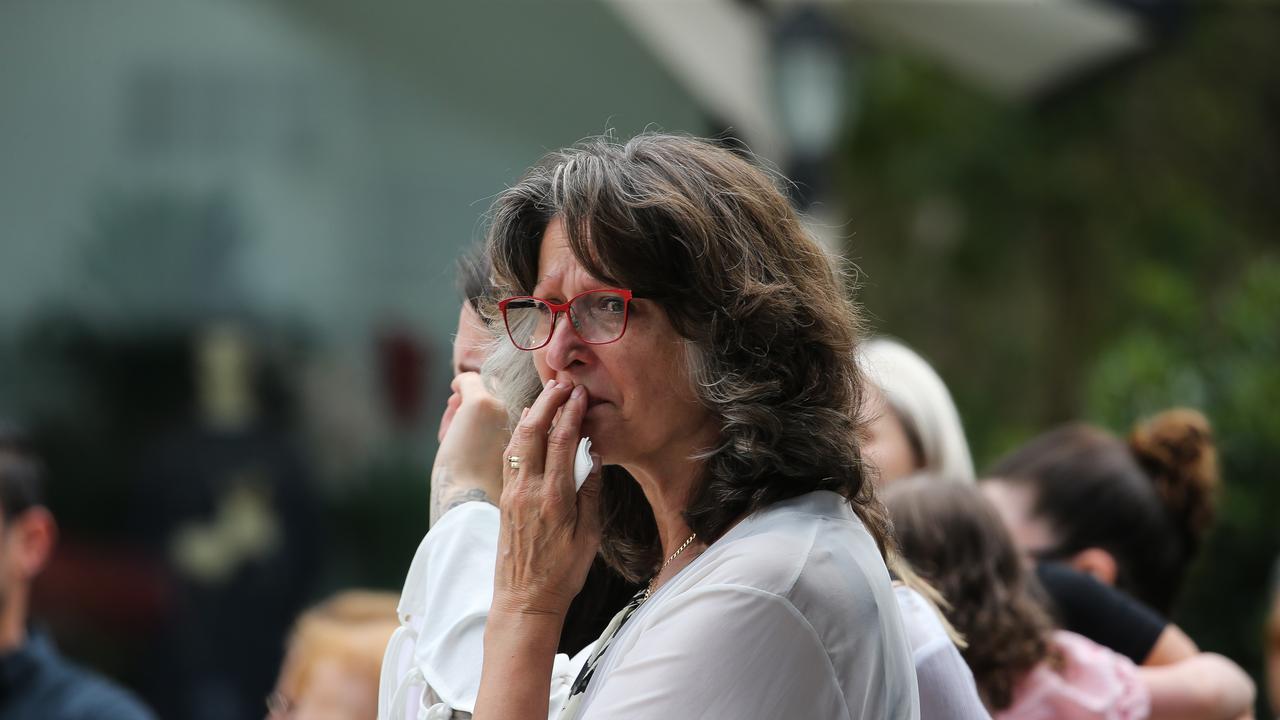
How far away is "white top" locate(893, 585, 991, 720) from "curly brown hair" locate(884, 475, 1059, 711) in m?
0.55

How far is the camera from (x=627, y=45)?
709 centimetres

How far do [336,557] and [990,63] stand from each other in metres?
4.98

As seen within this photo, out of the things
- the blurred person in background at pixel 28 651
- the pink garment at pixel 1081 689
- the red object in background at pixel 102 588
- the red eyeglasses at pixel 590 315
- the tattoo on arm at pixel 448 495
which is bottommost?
the red object in background at pixel 102 588

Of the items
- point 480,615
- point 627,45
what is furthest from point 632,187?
point 627,45

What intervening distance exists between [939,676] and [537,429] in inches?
31.0

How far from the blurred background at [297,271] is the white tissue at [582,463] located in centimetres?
441

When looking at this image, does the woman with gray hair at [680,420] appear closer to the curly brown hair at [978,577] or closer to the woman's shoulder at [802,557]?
the woman's shoulder at [802,557]

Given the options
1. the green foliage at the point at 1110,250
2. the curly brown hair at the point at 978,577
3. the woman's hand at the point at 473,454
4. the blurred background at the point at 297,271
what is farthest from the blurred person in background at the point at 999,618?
the green foliage at the point at 1110,250

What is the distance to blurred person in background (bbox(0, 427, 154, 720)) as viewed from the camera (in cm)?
377

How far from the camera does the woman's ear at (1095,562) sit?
3383 millimetres

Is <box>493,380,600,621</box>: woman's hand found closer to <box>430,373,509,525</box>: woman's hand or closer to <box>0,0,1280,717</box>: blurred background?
<box>430,373,509,525</box>: woman's hand

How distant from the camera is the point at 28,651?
12.8 ft

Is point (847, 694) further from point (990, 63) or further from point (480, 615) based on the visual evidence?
point (990, 63)

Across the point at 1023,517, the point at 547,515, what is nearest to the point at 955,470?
the point at 1023,517
